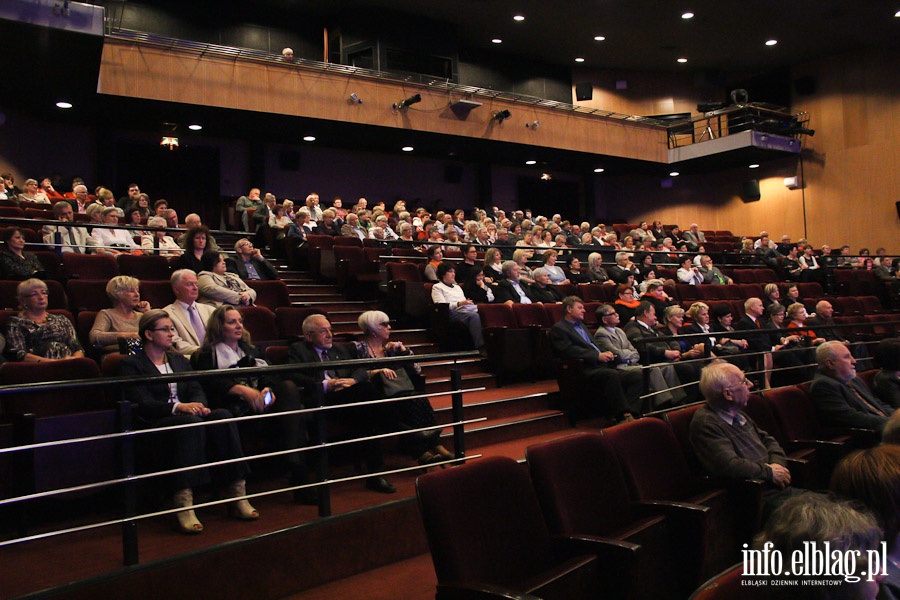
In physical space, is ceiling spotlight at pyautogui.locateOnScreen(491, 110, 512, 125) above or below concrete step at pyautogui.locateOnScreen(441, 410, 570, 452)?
above

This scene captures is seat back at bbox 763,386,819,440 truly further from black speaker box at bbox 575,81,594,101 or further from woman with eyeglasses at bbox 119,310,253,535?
black speaker box at bbox 575,81,594,101

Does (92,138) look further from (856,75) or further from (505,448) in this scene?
(856,75)

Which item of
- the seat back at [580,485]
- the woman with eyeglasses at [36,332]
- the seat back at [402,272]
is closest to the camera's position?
the seat back at [580,485]

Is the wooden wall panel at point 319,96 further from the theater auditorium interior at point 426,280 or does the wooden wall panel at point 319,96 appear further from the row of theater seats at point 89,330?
the row of theater seats at point 89,330

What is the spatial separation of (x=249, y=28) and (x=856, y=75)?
426 inches

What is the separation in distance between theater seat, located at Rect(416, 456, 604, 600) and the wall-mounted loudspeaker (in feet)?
43.3

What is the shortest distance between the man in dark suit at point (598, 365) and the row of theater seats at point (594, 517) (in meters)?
1.33

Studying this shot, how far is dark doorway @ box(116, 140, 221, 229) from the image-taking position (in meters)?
9.63

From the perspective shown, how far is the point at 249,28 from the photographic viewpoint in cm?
1085

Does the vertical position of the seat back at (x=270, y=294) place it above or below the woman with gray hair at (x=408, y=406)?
above

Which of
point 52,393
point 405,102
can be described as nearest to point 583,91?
point 405,102

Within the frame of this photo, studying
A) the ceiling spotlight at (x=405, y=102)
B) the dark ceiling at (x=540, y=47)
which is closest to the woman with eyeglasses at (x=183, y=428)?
the dark ceiling at (x=540, y=47)

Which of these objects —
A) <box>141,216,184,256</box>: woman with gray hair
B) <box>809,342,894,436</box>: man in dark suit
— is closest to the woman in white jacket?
<box>141,216,184,256</box>: woman with gray hair

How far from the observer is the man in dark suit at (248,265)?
16.9 feet
